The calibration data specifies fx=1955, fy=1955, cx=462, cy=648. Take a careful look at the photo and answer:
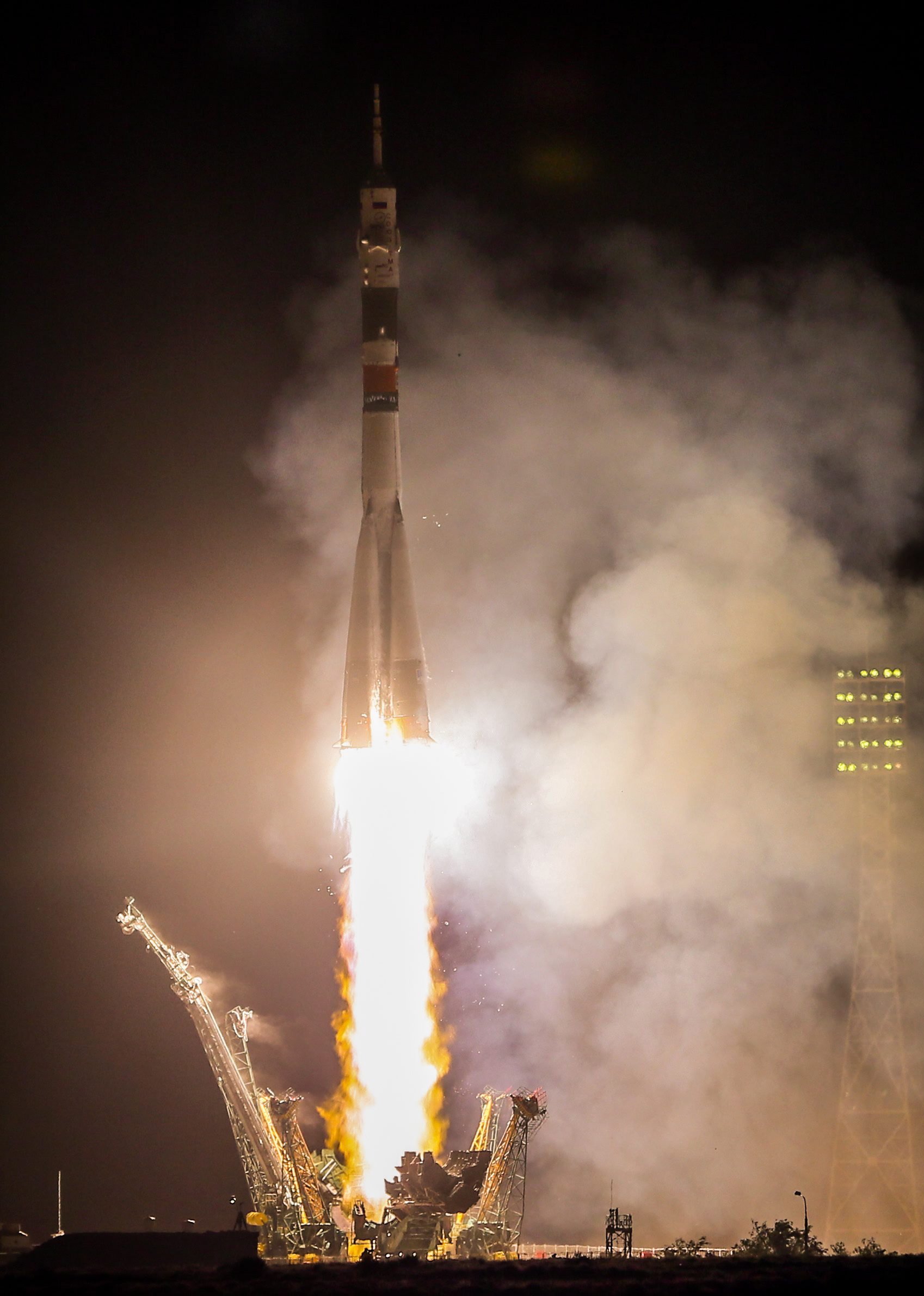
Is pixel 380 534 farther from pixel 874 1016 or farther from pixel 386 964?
pixel 874 1016

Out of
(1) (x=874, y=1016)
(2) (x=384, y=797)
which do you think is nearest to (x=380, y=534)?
(2) (x=384, y=797)

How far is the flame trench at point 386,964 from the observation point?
171ft

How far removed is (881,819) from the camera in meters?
62.5

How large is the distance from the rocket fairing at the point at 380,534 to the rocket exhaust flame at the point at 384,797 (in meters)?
0.03

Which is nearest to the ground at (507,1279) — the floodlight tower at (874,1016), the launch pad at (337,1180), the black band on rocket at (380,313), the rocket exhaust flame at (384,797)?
the launch pad at (337,1180)

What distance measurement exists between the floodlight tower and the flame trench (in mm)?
14773

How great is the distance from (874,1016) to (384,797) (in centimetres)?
1906

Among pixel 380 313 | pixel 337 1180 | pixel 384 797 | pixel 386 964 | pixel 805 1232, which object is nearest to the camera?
pixel 805 1232

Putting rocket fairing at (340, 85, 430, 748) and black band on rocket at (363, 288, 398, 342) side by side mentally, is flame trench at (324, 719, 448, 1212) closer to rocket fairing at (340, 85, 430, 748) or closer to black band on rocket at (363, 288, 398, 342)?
rocket fairing at (340, 85, 430, 748)

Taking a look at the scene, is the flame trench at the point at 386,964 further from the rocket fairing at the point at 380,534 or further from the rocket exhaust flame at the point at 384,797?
the rocket fairing at the point at 380,534

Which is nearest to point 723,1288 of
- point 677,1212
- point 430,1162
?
point 430,1162

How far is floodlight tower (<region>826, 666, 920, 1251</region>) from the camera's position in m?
59.9

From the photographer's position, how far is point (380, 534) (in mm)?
52469

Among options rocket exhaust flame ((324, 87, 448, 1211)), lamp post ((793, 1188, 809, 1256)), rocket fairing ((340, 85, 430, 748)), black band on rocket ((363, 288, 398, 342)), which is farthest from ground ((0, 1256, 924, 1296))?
black band on rocket ((363, 288, 398, 342))
